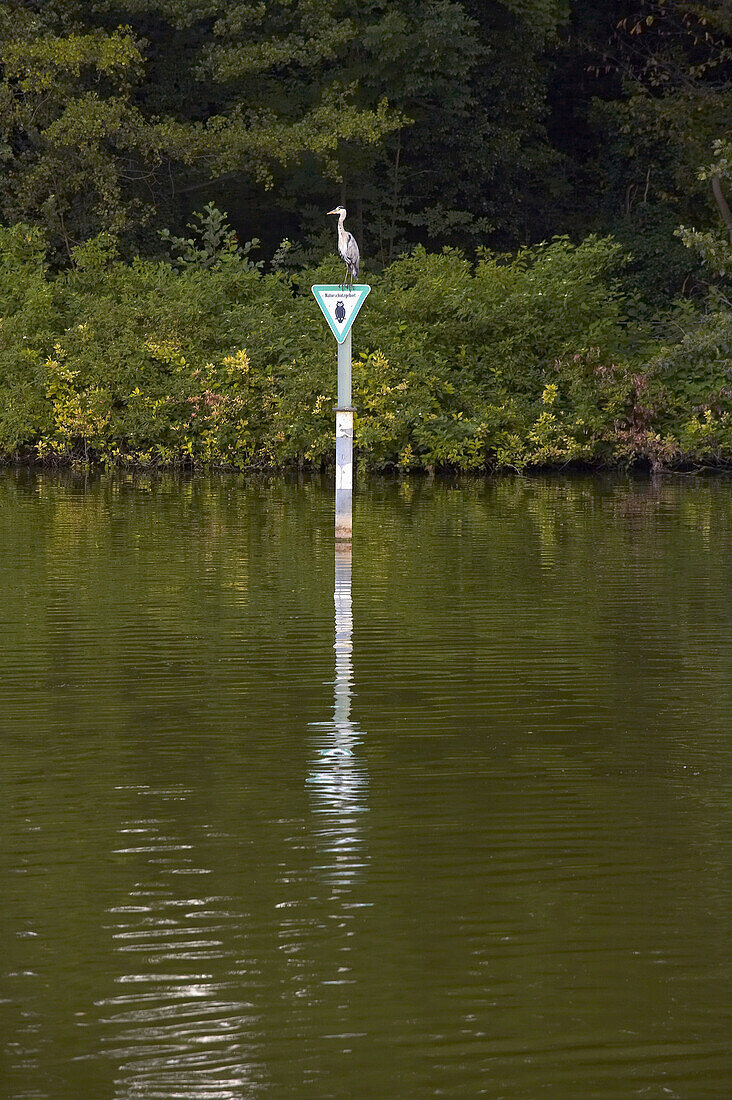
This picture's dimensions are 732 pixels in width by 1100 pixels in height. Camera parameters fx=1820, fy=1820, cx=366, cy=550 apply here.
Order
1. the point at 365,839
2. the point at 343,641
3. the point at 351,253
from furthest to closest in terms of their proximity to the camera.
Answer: the point at 351,253 < the point at 343,641 < the point at 365,839

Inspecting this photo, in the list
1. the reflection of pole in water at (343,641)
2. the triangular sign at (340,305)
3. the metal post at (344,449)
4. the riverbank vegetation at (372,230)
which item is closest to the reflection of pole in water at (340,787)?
the reflection of pole in water at (343,641)

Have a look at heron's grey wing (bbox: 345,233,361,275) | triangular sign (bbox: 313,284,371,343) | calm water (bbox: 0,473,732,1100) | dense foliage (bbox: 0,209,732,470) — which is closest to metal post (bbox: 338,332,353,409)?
triangular sign (bbox: 313,284,371,343)

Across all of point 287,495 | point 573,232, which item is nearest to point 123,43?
point 287,495

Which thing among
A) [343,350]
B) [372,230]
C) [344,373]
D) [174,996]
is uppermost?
[372,230]

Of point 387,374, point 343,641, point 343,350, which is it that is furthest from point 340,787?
point 387,374

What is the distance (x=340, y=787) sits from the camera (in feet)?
27.1

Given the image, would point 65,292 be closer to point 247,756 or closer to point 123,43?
point 123,43

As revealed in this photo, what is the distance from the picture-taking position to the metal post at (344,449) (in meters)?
17.6

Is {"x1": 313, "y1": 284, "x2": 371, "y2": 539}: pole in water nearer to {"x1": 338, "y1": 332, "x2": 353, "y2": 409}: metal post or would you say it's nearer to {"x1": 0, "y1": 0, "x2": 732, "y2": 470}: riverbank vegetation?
{"x1": 338, "y1": 332, "x2": 353, "y2": 409}: metal post

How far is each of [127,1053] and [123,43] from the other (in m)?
34.5

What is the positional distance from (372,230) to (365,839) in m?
42.3

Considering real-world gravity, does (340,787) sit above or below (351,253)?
below

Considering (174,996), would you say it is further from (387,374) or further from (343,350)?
(387,374)

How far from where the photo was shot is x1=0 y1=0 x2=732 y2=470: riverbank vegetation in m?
31.9
